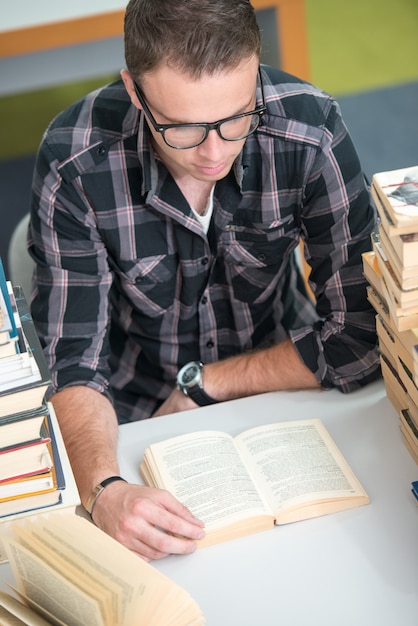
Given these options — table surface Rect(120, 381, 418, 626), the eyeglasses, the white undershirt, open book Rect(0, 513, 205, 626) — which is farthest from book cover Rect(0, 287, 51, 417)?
the white undershirt

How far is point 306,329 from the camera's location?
1.53 m

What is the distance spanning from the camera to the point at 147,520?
1.18m

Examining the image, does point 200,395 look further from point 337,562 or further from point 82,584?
point 82,584

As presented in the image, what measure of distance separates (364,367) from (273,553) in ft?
1.33

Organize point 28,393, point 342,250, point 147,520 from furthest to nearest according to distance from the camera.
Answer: point 342,250
point 147,520
point 28,393

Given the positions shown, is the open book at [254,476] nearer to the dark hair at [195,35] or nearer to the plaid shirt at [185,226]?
the plaid shirt at [185,226]

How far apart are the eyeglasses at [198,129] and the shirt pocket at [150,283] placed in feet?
0.99

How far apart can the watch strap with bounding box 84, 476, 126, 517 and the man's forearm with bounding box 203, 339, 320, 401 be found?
310 mm

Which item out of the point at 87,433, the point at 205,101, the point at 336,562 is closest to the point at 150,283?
the point at 87,433

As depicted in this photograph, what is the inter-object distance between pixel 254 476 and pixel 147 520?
169 millimetres

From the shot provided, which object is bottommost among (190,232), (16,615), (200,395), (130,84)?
(200,395)

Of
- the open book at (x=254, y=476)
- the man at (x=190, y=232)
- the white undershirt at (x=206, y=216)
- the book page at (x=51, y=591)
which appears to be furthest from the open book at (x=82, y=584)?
the white undershirt at (x=206, y=216)

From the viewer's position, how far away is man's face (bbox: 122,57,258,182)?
1.25 metres

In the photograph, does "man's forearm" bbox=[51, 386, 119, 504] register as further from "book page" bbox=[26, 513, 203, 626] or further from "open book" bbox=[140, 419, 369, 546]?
"book page" bbox=[26, 513, 203, 626]
